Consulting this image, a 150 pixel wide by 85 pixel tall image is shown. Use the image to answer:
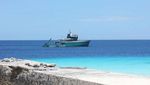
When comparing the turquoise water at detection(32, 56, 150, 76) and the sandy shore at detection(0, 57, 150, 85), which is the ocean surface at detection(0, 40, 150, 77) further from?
the sandy shore at detection(0, 57, 150, 85)

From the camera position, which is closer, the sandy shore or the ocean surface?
the sandy shore

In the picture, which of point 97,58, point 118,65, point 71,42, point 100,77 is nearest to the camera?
point 100,77

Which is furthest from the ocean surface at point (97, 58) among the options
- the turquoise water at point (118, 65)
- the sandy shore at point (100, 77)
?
the sandy shore at point (100, 77)

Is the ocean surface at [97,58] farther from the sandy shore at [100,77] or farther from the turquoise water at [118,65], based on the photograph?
the sandy shore at [100,77]

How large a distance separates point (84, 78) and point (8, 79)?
165 cm

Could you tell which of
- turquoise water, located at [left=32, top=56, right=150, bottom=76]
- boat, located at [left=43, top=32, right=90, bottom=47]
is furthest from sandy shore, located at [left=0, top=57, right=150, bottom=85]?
boat, located at [left=43, top=32, right=90, bottom=47]

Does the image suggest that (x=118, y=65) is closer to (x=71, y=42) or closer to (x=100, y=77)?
(x=100, y=77)

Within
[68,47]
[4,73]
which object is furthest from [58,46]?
[4,73]

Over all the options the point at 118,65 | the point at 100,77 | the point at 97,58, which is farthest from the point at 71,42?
the point at 100,77

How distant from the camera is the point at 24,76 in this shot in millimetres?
5504

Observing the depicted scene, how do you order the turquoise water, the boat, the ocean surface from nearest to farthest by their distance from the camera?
the turquoise water → the ocean surface → the boat

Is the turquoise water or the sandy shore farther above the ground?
the sandy shore

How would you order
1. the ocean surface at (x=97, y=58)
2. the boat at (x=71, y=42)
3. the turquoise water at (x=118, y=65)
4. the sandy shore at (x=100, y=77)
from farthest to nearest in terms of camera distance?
the boat at (x=71, y=42) < the ocean surface at (x=97, y=58) < the turquoise water at (x=118, y=65) < the sandy shore at (x=100, y=77)

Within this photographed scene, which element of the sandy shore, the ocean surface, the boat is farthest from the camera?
the boat
